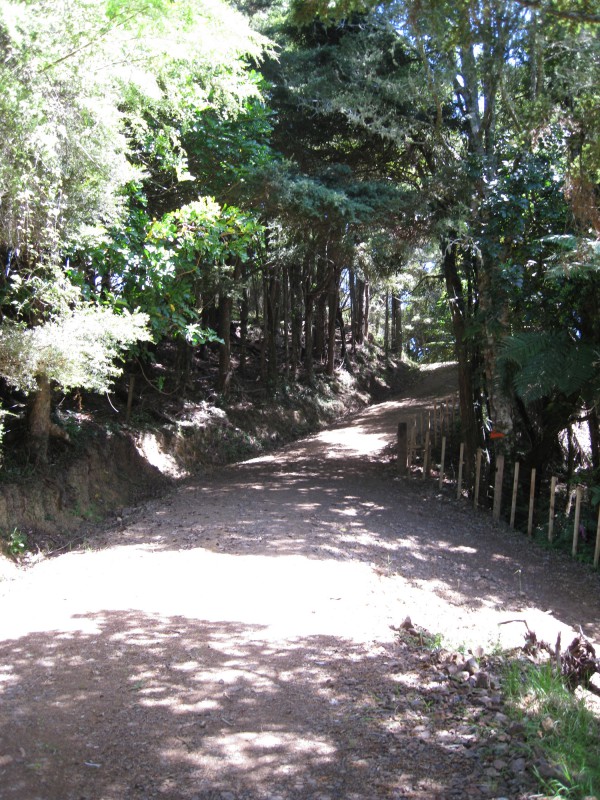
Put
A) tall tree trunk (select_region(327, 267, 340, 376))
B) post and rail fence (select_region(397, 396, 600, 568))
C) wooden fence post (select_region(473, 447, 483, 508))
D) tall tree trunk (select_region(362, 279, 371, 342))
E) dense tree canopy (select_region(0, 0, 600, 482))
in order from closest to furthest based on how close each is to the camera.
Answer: dense tree canopy (select_region(0, 0, 600, 482)) → post and rail fence (select_region(397, 396, 600, 568)) → wooden fence post (select_region(473, 447, 483, 508)) → tall tree trunk (select_region(327, 267, 340, 376)) → tall tree trunk (select_region(362, 279, 371, 342))

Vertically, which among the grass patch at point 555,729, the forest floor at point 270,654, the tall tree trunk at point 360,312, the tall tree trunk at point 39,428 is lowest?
the forest floor at point 270,654

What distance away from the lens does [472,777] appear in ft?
10.8

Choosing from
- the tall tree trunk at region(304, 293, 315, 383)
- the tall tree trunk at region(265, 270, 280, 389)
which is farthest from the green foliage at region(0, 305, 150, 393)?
the tall tree trunk at region(304, 293, 315, 383)

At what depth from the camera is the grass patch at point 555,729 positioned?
121 inches

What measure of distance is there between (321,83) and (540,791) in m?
11.5

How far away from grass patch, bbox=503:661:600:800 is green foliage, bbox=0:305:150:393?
236 inches

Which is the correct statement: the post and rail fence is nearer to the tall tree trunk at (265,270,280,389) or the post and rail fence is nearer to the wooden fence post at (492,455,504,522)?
the wooden fence post at (492,455,504,522)

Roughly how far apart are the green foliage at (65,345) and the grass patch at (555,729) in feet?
19.7

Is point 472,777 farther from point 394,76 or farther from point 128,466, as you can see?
point 394,76

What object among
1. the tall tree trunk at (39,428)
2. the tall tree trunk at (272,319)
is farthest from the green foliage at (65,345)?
the tall tree trunk at (272,319)

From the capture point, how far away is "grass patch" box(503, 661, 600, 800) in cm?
309

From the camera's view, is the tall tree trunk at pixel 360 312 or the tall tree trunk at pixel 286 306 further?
the tall tree trunk at pixel 360 312

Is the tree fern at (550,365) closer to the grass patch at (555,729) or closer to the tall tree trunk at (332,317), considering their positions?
the grass patch at (555,729)

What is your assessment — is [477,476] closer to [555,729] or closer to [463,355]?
[463,355]
